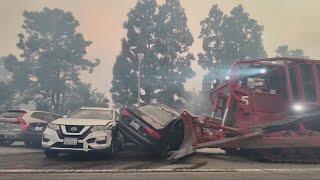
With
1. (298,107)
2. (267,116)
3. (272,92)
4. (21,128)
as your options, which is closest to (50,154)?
(21,128)

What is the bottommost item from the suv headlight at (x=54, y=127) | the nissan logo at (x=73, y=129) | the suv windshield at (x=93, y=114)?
the nissan logo at (x=73, y=129)

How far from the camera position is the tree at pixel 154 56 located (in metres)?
38.4

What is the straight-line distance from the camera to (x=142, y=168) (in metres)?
10.1

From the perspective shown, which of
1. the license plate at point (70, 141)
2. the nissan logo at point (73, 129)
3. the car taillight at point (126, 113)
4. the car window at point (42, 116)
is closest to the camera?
the license plate at point (70, 141)

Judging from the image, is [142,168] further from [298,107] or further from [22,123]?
[22,123]

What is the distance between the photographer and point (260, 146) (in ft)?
38.1

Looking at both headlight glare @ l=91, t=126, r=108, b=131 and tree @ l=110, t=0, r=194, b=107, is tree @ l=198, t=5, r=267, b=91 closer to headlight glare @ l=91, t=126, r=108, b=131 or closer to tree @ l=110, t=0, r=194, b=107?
tree @ l=110, t=0, r=194, b=107

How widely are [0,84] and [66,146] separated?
35134 millimetres

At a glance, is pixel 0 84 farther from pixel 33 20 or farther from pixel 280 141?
pixel 280 141

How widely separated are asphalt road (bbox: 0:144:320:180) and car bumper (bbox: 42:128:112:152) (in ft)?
1.11

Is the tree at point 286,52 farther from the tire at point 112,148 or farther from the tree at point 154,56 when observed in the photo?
the tire at point 112,148

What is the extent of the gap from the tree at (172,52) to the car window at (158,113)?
24661mm

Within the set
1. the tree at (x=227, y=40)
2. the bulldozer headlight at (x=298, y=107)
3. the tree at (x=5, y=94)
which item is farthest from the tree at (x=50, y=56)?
the bulldozer headlight at (x=298, y=107)

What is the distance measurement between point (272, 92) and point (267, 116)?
75 cm
